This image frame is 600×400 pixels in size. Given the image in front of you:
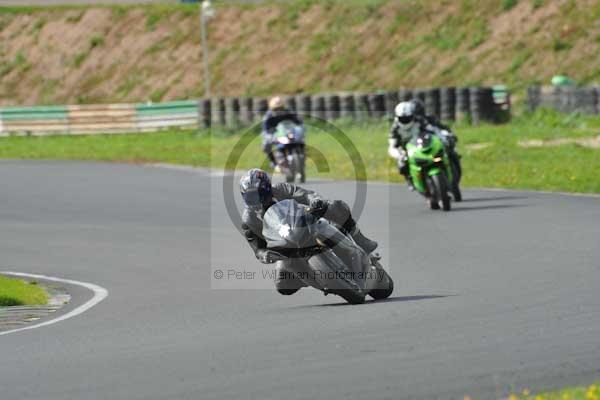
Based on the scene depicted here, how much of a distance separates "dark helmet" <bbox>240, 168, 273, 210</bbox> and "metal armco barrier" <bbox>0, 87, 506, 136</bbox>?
2220 centimetres

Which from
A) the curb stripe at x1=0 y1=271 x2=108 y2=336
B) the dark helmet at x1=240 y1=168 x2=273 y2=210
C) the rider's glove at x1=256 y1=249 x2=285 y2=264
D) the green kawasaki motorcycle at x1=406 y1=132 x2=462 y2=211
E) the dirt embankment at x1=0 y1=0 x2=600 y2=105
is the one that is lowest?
the curb stripe at x1=0 y1=271 x2=108 y2=336

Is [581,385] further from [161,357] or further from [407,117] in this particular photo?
[407,117]

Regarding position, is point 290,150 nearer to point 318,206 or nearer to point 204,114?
point 318,206

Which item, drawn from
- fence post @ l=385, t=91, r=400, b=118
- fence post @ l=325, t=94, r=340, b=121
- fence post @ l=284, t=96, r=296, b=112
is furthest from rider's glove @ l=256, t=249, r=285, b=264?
fence post @ l=284, t=96, r=296, b=112

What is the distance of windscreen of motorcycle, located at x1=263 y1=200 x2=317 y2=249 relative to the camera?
32.7 feet

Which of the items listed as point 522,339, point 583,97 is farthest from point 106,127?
point 522,339

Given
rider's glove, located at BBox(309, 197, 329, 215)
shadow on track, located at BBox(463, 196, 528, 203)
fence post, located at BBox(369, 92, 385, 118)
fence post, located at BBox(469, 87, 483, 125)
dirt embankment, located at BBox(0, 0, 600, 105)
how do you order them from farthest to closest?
1. dirt embankment, located at BBox(0, 0, 600, 105)
2. fence post, located at BBox(369, 92, 385, 118)
3. fence post, located at BBox(469, 87, 483, 125)
4. shadow on track, located at BBox(463, 196, 528, 203)
5. rider's glove, located at BBox(309, 197, 329, 215)

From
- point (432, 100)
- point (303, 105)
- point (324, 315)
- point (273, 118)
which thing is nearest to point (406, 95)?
point (432, 100)

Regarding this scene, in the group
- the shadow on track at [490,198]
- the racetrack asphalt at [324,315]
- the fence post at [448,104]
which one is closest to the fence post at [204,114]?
the fence post at [448,104]

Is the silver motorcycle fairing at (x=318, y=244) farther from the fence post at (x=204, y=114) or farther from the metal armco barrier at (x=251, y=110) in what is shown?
the fence post at (x=204, y=114)

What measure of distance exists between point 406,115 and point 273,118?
608 cm

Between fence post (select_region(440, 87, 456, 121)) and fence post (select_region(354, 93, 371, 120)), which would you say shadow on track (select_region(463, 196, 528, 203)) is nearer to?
fence post (select_region(440, 87, 456, 121))

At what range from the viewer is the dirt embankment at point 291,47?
139ft

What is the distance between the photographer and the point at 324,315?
9875 millimetres
